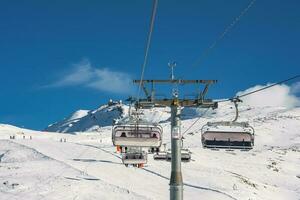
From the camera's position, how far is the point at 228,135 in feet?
92.6

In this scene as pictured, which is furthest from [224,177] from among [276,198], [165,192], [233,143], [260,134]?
[260,134]

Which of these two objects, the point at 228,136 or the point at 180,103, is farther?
the point at 228,136

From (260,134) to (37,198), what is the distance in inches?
5223

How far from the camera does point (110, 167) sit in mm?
52688

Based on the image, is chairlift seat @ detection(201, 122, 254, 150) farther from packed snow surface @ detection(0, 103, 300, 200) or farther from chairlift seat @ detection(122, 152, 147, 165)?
chairlift seat @ detection(122, 152, 147, 165)

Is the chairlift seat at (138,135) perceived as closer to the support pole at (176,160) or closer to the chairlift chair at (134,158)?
the support pole at (176,160)

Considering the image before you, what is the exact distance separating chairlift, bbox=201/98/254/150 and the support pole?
23.6 ft

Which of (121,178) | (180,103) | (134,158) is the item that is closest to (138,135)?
(180,103)

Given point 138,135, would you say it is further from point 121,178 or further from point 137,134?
point 121,178

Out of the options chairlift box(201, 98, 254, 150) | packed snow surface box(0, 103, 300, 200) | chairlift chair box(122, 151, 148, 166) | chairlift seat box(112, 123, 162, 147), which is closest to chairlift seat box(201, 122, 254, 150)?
chairlift box(201, 98, 254, 150)

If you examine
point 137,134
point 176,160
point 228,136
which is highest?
point 137,134

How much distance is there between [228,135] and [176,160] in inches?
388

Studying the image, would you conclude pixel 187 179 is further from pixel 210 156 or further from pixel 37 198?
pixel 210 156

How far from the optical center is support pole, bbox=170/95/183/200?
18.7 meters
